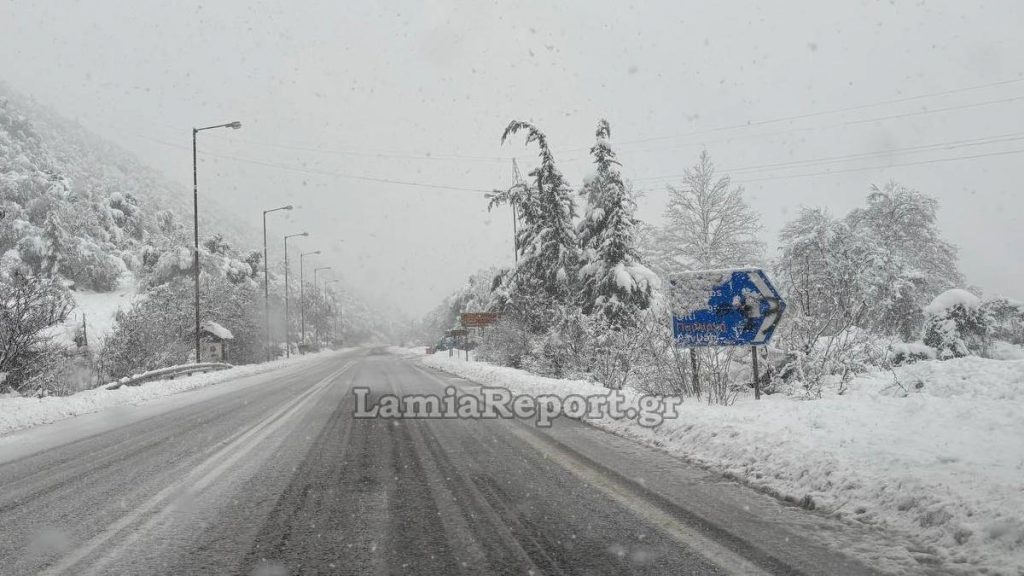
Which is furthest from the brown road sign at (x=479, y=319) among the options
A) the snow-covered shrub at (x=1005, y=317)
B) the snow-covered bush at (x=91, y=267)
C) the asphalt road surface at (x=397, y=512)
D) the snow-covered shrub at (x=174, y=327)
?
the snow-covered bush at (x=91, y=267)

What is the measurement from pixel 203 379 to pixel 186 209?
442 ft

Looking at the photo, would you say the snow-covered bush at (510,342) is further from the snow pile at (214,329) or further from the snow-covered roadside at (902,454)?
the snow pile at (214,329)

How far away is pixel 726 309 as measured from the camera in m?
9.08

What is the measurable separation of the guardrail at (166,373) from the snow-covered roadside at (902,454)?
15.7m

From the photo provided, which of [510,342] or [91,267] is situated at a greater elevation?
[91,267]

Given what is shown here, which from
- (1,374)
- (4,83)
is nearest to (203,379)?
(1,374)

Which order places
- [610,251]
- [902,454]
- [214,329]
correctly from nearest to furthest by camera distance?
[902,454] < [610,251] < [214,329]

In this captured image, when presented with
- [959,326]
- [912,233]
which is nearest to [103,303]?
[959,326]

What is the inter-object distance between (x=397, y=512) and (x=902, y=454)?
4.07 m

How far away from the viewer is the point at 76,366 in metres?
22.8

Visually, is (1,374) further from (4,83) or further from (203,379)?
(4,83)

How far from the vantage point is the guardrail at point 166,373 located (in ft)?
56.0

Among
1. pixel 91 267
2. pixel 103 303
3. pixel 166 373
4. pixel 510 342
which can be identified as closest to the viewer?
pixel 166 373

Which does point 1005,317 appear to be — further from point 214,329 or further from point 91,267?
point 91,267
